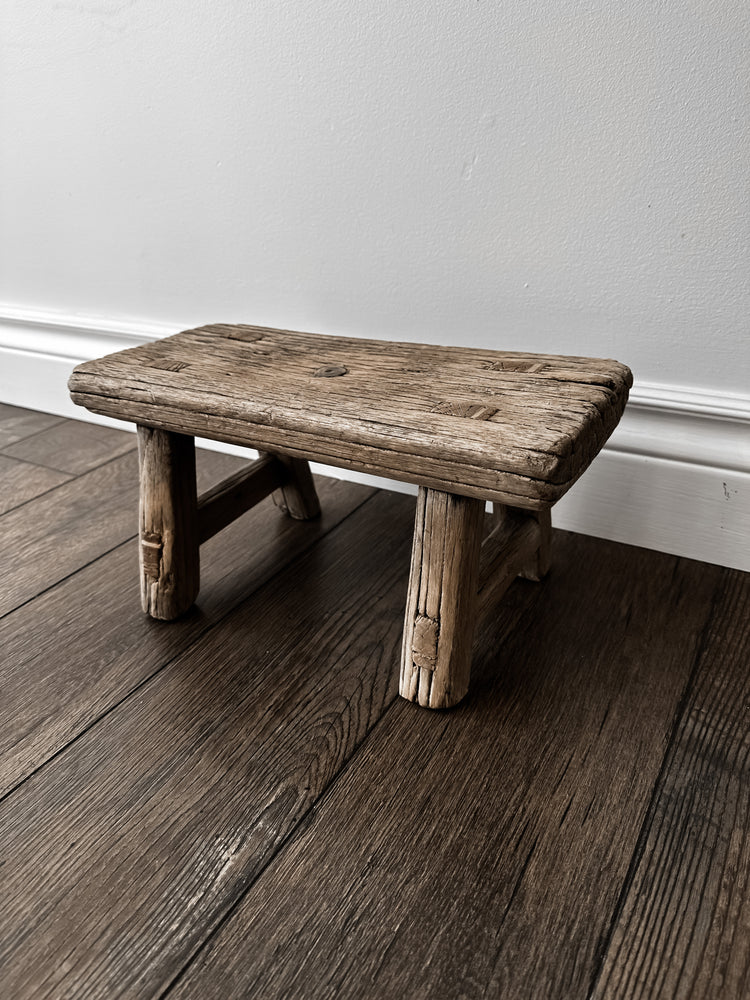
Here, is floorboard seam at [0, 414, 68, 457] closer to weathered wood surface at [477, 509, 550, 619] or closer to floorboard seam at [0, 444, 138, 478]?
floorboard seam at [0, 444, 138, 478]

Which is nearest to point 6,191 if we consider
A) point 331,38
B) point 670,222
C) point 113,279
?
point 113,279

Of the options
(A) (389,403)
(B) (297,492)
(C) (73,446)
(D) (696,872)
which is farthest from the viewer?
(C) (73,446)

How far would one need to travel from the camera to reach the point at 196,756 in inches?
30.6

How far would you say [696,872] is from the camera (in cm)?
65

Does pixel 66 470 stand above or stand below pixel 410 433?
below

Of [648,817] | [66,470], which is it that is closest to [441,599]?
[648,817]

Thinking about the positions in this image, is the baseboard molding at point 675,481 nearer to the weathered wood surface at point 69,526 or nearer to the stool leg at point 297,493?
the stool leg at point 297,493

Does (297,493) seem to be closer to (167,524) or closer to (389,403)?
(167,524)

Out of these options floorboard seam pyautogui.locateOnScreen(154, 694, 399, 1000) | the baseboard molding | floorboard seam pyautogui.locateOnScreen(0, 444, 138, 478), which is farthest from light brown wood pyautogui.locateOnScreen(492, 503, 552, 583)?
floorboard seam pyautogui.locateOnScreen(0, 444, 138, 478)

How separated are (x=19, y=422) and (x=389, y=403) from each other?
1.09 metres

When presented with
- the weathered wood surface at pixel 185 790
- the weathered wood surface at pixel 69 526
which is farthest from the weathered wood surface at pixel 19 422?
the weathered wood surface at pixel 185 790

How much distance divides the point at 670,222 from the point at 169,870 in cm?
89

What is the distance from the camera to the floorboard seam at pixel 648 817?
589 mm

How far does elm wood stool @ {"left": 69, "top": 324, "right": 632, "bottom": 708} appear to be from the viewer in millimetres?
714
